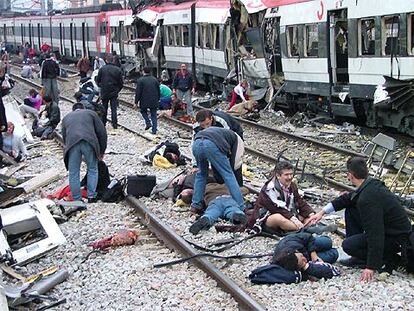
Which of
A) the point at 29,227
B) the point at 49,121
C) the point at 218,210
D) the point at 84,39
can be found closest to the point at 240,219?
the point at 218,210

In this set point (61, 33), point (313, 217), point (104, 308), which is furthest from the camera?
point (61, 33)

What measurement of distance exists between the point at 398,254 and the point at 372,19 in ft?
30.7

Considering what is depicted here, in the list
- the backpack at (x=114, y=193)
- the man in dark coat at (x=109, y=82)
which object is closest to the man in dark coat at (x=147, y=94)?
the man in dark coat at (x=109, y=82)

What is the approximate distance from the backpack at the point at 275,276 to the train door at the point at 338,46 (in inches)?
430

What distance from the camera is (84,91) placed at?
1836cm

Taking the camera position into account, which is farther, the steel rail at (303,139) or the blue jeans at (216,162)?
the steel rail at (303,139)

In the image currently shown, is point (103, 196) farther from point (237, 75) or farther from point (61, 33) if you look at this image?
point (61, 33)

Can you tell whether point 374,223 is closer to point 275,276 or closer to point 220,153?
point 275,276

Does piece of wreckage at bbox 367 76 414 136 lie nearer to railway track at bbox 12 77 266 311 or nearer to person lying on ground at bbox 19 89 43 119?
railway track at bbox 12 77 266 311

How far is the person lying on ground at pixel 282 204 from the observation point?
26.2 ft

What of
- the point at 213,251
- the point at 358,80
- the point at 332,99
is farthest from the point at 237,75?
the point at 213,251

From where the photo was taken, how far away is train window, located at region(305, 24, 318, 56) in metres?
18.2

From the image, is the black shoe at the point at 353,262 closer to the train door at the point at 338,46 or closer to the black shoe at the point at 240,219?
the black shoe at the point at 240,219

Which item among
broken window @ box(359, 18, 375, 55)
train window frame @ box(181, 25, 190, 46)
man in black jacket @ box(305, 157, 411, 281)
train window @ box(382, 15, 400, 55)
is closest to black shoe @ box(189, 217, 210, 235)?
man in black jacket @ box(305, 157, 411, 281)
